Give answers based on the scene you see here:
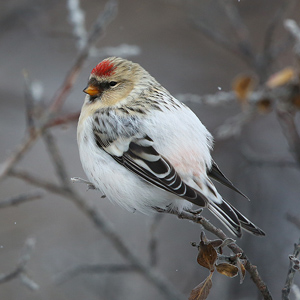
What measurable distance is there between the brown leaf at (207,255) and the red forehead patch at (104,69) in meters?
1.30

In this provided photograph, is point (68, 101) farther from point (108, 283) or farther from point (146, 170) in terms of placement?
point (146, 170)

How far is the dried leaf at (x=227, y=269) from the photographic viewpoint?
173 centimetres

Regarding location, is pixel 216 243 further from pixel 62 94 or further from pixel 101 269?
pixel 101 269

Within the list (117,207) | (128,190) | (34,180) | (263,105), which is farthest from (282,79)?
(117,207)

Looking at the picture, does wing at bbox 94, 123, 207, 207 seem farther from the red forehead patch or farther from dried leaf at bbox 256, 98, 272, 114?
dried leaf at bbox 256, 98, 272, 114

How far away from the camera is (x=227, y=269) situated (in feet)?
5.73

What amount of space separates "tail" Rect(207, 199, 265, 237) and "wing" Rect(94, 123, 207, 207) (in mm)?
65

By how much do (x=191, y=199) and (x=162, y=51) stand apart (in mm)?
4502

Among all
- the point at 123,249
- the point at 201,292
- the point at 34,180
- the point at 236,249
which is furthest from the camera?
the point at 123,249

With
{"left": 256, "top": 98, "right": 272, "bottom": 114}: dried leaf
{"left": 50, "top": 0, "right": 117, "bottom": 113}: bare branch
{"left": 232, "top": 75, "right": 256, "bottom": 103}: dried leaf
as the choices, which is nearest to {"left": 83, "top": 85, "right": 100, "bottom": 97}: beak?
{"left": 50, "top": 0, "right": 117, "bottom": 113}: bare branch

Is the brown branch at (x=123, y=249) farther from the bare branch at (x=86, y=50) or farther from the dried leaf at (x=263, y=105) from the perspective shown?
the dried leaf at (x=263, y=105)

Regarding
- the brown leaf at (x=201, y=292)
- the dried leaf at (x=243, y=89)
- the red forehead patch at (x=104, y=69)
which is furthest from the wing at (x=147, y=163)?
the brown leaf at (x=201, y=292)

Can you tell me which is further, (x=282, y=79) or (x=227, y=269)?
(x=282, y=79)

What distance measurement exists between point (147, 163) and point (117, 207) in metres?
3.48
